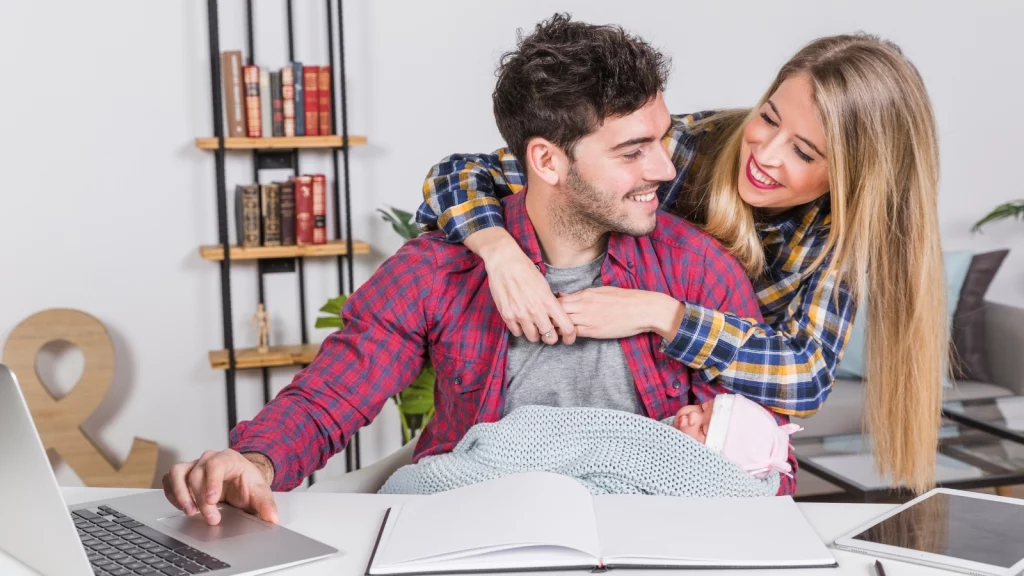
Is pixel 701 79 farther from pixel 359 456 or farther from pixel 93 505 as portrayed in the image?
pixel 93 505

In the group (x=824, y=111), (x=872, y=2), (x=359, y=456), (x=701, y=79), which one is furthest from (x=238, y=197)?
(x=872, y=2)

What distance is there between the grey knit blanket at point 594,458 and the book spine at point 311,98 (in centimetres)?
205

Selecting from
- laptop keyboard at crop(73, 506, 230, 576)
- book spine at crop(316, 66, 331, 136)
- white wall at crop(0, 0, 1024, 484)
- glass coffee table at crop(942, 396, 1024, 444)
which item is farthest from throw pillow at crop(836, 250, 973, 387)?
laptop keyboard at crop(73, 506, 230, 576)

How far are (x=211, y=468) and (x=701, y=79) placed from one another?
291 cm

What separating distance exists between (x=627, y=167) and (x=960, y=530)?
753 mm

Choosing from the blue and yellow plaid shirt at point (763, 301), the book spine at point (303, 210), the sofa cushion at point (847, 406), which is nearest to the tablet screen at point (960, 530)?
the blue and yellow plaid shirt at point (763, 301)

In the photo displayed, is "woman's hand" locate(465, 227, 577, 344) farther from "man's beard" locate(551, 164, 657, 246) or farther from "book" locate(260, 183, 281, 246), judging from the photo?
"book" locate(260, 183, 281, 246)

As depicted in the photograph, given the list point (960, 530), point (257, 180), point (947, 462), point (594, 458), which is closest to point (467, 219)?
point (594, 458)

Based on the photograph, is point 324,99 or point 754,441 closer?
point 754,441

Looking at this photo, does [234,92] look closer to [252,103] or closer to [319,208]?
[252,103]

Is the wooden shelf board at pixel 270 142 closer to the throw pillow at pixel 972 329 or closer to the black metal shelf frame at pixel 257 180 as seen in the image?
the black metal shelf frame at pixel 257 180

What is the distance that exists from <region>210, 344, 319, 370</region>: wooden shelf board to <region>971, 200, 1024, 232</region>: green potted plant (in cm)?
262

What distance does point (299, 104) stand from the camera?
319 cm

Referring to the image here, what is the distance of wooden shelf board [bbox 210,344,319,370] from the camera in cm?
324
